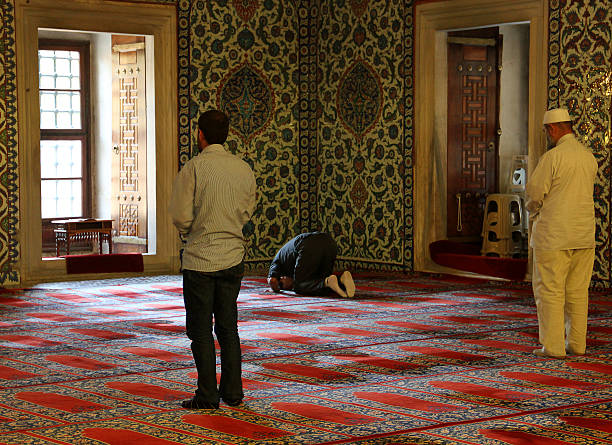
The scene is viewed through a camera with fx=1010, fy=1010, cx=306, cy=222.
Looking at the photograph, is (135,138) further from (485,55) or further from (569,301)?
(569,301)

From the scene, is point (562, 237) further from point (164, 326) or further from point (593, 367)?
point (164, 326)

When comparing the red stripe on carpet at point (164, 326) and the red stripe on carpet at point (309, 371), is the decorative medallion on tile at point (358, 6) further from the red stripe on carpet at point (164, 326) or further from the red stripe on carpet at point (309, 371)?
the red stripe on carpet at point (309, 371)

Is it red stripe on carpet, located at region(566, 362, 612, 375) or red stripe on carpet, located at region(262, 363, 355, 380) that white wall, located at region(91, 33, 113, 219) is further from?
red stripe on carpet, located at region(566, 362, 612, 375)

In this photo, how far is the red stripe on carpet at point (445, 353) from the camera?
555 cm

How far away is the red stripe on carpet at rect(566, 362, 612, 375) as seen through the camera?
17.1 feet

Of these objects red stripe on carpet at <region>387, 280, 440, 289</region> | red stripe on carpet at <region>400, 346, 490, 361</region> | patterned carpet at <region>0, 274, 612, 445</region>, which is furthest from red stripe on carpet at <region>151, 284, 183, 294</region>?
red stripe on carpet at <region>400, 346, 490, 361</region>

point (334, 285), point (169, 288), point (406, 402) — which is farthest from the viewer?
point (169, 288)

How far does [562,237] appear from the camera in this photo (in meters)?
5.56

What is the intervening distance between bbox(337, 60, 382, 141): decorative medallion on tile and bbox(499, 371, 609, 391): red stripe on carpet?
5388 mm

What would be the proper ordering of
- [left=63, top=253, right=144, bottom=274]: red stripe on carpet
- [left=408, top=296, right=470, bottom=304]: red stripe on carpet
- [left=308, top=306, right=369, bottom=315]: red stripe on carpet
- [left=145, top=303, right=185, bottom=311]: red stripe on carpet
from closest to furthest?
[left=308, top=306, right=369, bottom=315]: red stripe on carpet < [left=145, top=303, right=185, bottom=311]: red stripe on carpet < [left=408, top=296, right=470, bottom=304]: red stripe on carpet < [left=63, top=253, right=144, bottom=274]: red stripe on carpet

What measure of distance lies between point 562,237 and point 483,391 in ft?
4.04

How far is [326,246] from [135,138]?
124 inches

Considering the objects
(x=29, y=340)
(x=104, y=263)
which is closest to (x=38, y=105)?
(x=104, y=263)

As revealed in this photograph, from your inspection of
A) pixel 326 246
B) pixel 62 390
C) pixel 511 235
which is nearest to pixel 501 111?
pixel 511 235
